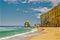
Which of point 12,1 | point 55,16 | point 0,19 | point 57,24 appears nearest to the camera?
point 0,19

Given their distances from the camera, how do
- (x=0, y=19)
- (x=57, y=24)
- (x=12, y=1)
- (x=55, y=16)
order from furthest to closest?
1. (x=55, y=16)
2. (x=57, y=24)
3. (x=12, y=1)
4. (x=0, y=19)

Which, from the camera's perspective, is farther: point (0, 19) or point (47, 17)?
point (47, 17)

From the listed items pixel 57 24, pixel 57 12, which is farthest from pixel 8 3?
pixel 57 12

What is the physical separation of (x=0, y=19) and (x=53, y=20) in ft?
41.6

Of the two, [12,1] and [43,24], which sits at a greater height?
[12,1]

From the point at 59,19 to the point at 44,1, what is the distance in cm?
1158

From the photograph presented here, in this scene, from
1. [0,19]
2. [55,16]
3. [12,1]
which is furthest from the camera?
[55,16]

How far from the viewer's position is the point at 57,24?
21.6 meters

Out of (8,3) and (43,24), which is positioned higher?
(8,3)

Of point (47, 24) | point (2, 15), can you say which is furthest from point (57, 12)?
point (2, 15)

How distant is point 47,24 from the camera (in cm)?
2331

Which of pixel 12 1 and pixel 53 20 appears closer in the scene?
pixel 12 1

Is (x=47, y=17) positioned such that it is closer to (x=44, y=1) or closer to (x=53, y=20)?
(x=53, y=20)

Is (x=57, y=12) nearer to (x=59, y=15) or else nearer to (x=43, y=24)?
(x=59, y=15)
